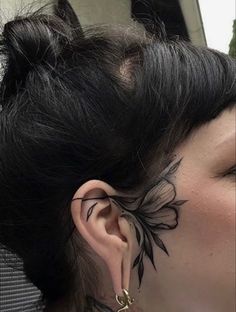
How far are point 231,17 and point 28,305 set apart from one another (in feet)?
9.00

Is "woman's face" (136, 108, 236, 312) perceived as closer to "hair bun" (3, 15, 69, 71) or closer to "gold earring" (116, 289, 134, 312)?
"gold earring" (116, 289, 134, 312)

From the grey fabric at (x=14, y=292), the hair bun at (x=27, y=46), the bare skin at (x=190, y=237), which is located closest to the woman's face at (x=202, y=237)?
the bare skin at (x=190, y=237)

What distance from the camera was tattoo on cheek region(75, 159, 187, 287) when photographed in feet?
3.72

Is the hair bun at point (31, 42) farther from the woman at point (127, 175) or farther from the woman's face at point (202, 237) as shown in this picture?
the woman's face at point (202, 237)

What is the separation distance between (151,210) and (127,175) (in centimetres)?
10

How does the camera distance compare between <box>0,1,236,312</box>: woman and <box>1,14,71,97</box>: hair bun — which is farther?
<box>1,14,71,97</box>: hair bun

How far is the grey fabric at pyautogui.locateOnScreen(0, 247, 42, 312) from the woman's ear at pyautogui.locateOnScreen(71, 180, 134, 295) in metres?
0.70

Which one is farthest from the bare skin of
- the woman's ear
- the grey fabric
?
the grey fabric

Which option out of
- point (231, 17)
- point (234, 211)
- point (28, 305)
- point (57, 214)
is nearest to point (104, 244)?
point (57, 214)

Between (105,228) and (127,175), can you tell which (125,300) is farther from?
(127,175)

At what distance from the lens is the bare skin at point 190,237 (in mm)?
1077

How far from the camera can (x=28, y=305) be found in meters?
1.83

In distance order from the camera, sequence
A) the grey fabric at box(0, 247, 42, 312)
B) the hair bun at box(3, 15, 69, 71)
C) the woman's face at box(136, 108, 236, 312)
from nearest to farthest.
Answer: the woman's face at box(136, 108, 236, 312)
the hair bun at box(3, 15, 69, 71)
the grey fabric at box(0, 247, 42, 312)

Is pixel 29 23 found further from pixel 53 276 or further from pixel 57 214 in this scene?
pixel 53 276
